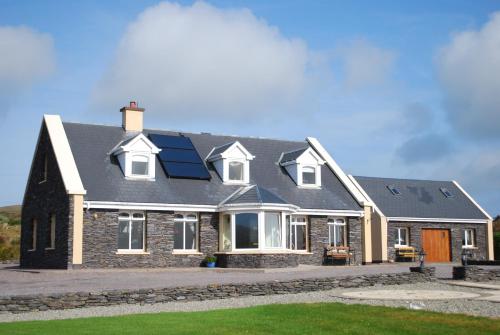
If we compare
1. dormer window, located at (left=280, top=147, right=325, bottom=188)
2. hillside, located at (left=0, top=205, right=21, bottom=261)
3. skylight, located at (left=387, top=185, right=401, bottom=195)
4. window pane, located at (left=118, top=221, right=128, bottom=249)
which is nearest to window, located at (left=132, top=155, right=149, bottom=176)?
window pane, located at (left=118, top=221, right=128, bottom=249)

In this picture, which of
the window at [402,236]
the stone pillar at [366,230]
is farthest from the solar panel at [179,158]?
the window at [402,236]

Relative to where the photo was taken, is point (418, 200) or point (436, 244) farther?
point (418, 200)

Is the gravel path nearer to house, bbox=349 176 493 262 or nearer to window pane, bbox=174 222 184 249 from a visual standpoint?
window pane, bbox=174 222 184 249

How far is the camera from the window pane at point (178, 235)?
3312cm

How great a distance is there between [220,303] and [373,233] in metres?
25.9

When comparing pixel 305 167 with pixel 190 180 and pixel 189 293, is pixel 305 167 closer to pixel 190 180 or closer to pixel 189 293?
pixel 190 180

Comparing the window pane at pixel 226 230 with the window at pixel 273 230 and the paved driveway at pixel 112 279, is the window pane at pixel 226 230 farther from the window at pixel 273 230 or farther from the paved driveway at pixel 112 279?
the paved driveway at pixel 112 279

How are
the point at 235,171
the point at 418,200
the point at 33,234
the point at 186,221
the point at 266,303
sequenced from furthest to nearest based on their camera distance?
the point at 418,200 → the point at 235,171 → the point at 33,234 → the point at 186,221 → the point at 266,303

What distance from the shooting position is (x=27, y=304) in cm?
1684

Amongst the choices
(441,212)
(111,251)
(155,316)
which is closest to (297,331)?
(155,316)

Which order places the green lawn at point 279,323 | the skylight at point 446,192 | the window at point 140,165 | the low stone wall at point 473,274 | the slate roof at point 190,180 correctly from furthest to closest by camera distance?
1. the skylight at point 446,192
2. the window at point 140,165
3. the slate roof at point 190,180
4. the low stone wall at point 473,274
5. the green lawn at point 279,323

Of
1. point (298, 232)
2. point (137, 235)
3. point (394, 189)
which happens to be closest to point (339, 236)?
point (298, 232)

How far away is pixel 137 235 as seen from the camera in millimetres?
32188

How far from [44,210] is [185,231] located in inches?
282
